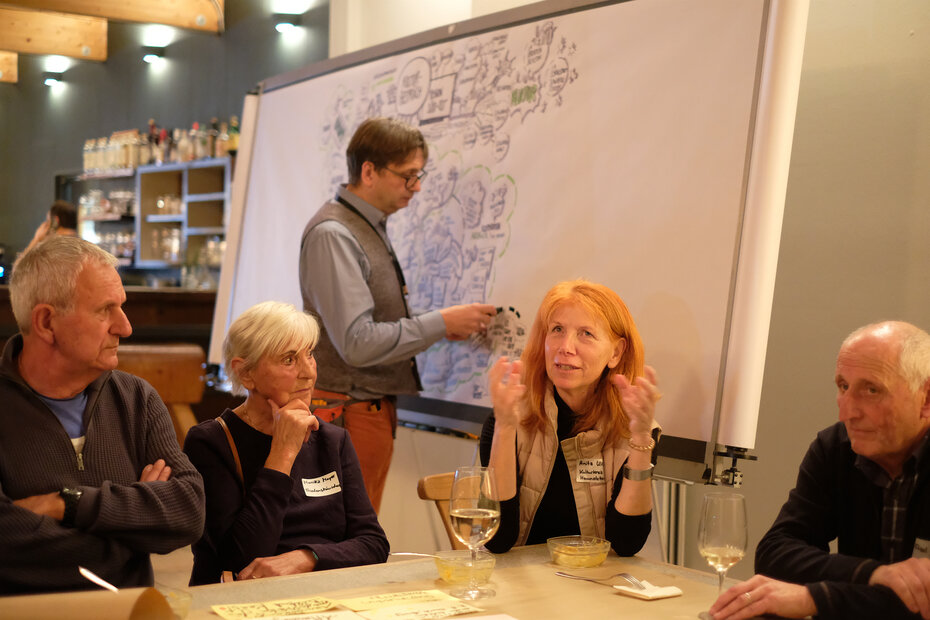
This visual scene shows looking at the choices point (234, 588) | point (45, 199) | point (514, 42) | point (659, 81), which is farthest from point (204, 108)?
point (234, 588)

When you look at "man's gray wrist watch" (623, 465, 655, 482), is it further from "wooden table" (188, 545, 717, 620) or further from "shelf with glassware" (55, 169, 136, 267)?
"shelf with glassware" (55, 169, 136, 267)

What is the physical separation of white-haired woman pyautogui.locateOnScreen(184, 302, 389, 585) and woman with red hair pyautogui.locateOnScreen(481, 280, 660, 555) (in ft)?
1.22

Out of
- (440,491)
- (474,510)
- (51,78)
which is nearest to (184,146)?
(51,78)

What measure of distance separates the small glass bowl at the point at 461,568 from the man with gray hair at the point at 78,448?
53cm

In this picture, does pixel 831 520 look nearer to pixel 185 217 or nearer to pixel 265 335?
pixel 265 335

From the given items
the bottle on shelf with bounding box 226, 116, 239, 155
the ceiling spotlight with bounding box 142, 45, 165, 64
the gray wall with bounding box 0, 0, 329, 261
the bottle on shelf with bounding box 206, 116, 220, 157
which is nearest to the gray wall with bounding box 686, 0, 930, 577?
the gray wall with bounding box 0, 0, 329, 261

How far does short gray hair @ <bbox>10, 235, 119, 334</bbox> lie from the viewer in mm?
1820

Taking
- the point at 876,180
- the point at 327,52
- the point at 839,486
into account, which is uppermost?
the point at 327,52

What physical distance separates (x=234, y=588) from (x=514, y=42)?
2269 millimetres

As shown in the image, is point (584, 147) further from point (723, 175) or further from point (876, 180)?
point (876, 180)

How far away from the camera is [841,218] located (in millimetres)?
3148

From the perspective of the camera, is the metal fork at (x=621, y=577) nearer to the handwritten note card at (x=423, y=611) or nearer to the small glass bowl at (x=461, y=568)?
the small glass bowl at (x=461, y=568)

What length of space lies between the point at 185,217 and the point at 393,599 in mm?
7157

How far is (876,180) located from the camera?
306 centimetres
